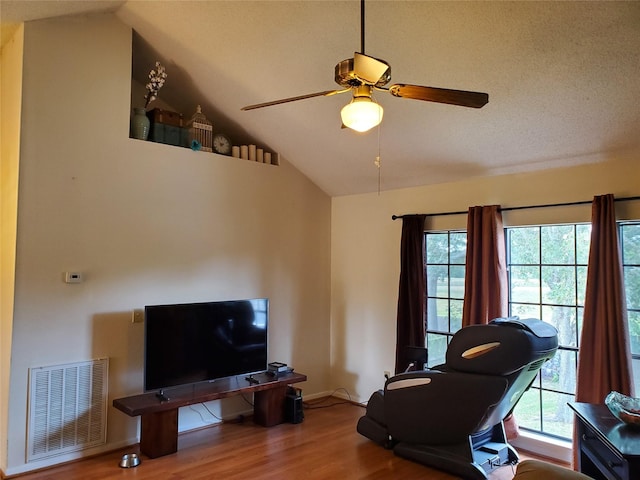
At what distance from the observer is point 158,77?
4152 millimetres

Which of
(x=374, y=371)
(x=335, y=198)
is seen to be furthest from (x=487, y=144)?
(x=374, y=371)

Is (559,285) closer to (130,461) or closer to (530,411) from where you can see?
(530,411)

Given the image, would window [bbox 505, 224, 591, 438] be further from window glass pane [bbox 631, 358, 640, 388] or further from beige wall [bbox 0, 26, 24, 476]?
beige wall [bbox 0, 26, 24, 476]

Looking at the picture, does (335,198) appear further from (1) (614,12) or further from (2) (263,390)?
(1) (614,12)

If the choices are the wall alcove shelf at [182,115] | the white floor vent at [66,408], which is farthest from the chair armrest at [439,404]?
the wall alcove shelf at [182,115]

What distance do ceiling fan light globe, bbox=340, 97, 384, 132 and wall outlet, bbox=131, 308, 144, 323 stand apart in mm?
2620

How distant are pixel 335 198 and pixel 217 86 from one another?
76.4 inches

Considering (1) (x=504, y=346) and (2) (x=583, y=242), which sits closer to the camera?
(1) (x=504, y=346)

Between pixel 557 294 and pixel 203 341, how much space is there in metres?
3.02

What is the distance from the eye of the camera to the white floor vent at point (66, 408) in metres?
3.42

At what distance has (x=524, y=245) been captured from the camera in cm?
404

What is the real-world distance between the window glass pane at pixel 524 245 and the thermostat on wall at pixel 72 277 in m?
3.60

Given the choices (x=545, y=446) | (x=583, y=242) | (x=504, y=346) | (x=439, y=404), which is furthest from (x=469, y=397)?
(x=583, y=242)

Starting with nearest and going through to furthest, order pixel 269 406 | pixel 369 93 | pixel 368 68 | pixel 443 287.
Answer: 1. pixel 368 68
2. pixel 369 93
3. pixel 269 406
4. pixel 443 287
